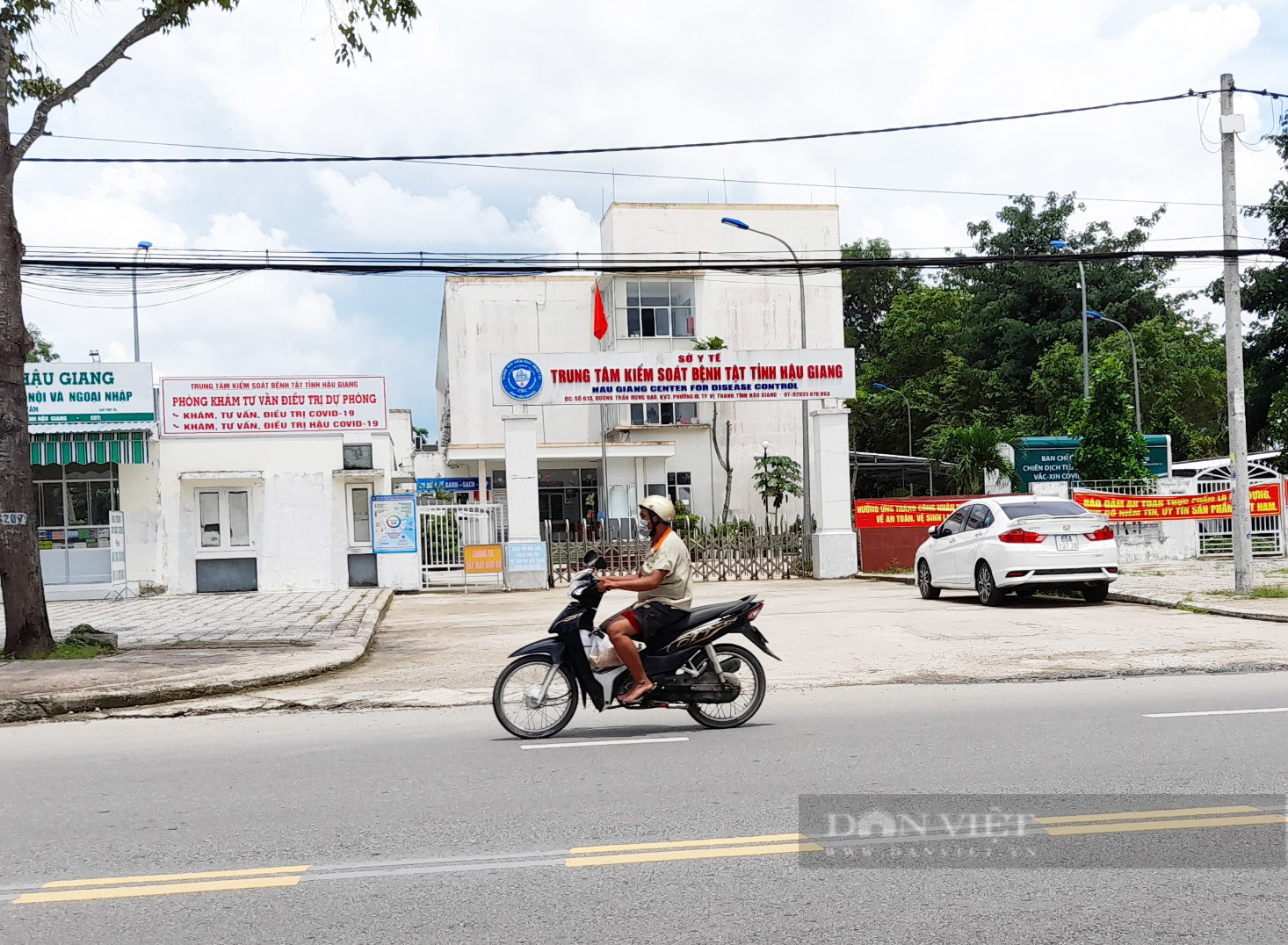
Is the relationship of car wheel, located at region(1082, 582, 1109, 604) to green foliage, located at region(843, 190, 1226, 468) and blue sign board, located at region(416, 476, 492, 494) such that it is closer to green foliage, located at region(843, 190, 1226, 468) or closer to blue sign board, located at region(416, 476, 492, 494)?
blue sign board, located at region(416, 476, 492, 494)

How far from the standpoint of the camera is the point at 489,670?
42.2 feet

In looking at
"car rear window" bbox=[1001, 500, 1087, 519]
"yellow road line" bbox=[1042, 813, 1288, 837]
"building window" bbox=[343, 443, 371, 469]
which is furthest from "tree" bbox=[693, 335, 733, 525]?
"yellow road line" bbox=[1042, 813, 1288, 837]

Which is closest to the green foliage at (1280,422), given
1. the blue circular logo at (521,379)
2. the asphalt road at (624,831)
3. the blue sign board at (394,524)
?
the blue circular logo at (521,379)

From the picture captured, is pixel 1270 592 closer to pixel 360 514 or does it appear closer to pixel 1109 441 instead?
pixel 1109 441

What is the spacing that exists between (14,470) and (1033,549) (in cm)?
1334

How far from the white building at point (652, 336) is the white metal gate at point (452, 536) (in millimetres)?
13426

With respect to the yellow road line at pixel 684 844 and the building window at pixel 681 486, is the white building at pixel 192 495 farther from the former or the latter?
the yellow road line at pixel 684 844

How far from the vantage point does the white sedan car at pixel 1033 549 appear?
1789 cm

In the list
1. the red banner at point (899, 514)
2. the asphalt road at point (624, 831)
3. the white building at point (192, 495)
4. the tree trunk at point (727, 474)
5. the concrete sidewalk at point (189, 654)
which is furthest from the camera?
the tree trunk at point (727, 474)

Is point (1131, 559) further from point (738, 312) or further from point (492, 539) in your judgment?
point (738, 312)

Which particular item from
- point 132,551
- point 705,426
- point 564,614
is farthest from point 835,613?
point 705,426

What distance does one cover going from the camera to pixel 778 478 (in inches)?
1682

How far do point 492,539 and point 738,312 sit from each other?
69.1 feet

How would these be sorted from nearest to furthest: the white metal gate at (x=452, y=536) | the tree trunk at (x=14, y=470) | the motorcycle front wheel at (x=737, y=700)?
the motorcycle front wheel at (x=737, y=700) → the tree trunk at (x=14, y=470) → the white metal gate at (x=452, y=536)
